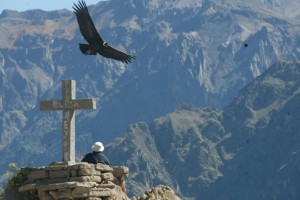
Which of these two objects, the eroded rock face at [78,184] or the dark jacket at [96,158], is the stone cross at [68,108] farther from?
the eroded rock face at [78,184]

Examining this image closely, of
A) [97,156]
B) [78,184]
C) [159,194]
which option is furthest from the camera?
[97,156]

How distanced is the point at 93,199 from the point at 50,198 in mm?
1323

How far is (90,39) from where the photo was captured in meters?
33.9

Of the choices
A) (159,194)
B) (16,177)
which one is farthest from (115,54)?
(16,177)

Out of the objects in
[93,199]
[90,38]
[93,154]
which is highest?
[90,38]

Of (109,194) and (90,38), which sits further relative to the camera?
(90,38)

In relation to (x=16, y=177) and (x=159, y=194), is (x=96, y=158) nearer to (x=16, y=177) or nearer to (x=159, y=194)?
(x=159, y=194)

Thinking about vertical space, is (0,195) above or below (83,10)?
below

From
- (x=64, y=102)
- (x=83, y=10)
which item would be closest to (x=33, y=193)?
(x=64, y=102)

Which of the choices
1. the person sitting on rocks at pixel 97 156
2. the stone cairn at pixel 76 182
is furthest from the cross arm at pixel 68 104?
the stone cairn at pixel 76 182

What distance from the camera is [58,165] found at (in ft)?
106

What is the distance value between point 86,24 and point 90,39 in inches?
21.5

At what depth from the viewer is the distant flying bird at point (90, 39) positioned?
1312 inches

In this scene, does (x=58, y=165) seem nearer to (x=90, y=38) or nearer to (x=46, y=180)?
(x=46, y=180)
